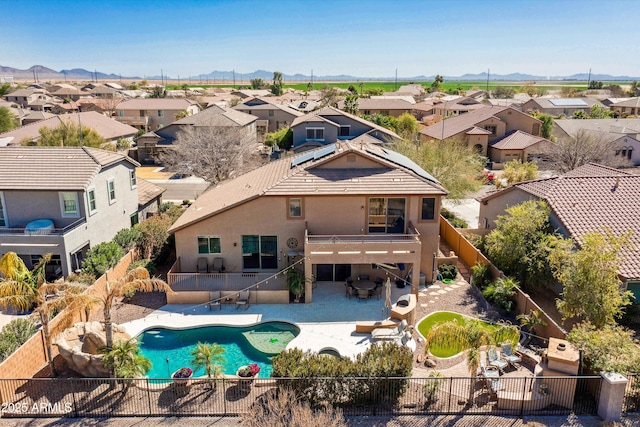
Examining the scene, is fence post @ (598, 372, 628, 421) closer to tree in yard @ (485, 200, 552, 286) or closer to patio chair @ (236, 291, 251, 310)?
tree in yard @ (485, 200, 552, 286)

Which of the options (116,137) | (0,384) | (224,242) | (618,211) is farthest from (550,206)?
(116,137)

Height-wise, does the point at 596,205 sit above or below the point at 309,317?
above

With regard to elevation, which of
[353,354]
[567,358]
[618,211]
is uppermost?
[618,211]

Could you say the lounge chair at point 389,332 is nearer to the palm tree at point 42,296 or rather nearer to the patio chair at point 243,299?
the patio chair at point 243,299

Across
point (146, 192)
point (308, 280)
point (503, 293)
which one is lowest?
point (503, 293)

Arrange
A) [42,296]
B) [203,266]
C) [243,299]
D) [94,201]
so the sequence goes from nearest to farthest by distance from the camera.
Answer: [42,296], [243,299], [203,266], [94,201]

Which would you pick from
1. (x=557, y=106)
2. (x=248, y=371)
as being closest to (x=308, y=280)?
(x=248, y=371)

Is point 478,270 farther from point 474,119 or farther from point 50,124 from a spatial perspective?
point 50,124

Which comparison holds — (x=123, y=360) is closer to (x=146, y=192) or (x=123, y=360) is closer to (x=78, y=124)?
(x=146, y=192)
